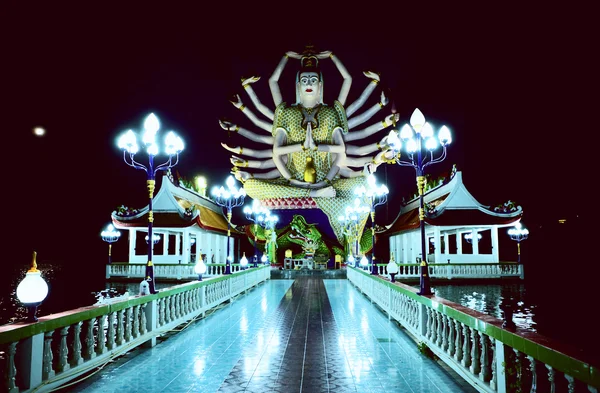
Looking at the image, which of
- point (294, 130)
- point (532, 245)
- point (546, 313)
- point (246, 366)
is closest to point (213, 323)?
point (246, 366)

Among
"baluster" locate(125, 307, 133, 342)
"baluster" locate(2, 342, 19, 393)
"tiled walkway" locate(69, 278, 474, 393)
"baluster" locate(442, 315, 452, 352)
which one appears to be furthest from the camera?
"baluster" locate(125, 307, 133, 342)

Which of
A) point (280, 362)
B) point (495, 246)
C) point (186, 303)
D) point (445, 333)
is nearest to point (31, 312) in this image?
point (280, 362)

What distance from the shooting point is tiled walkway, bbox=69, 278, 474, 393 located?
192 inches

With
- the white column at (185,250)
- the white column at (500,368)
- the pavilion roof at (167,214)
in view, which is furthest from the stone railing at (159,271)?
the white column at (500,368)

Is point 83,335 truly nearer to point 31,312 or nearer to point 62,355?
point 62,355

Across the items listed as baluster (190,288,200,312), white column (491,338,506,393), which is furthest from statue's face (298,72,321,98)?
white column (491,338,506,393)

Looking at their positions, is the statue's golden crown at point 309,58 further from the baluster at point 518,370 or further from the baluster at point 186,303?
the baluster at point 518,370

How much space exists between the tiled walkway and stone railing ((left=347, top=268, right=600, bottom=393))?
0.30 metres

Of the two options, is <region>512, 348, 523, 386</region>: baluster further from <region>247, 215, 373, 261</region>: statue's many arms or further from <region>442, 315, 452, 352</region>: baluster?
<region>247, 215, 373, 261</region>: statue's many arms

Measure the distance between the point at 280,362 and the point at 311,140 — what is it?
20634 mm

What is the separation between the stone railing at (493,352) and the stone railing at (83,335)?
4226 mm

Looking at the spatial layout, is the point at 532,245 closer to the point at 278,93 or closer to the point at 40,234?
the point at 278,93

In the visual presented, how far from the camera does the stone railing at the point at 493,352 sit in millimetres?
2881

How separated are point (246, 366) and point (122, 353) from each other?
190 centimetres
